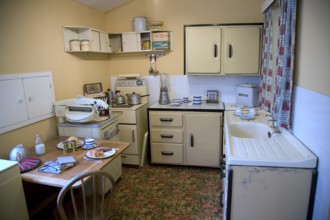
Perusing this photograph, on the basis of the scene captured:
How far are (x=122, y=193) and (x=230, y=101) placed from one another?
2.01m

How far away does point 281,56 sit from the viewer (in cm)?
191

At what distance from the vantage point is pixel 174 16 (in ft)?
11.4

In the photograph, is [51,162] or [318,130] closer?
[318,130]

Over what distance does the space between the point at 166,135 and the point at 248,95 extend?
1.22 metres

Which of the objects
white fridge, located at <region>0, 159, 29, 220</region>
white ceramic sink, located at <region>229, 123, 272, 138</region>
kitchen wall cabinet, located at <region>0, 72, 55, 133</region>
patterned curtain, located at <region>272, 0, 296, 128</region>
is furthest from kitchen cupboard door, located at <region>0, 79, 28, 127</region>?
patterned curtain, located at <region>272, 0, 296, 128</region>

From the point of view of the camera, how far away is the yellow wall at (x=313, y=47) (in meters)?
1.30

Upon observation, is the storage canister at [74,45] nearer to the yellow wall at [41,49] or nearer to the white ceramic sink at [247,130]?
the yellow wall at [41,49]

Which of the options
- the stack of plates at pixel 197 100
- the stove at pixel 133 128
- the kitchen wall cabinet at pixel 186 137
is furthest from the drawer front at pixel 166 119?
the stack of plates at pixel 197 100

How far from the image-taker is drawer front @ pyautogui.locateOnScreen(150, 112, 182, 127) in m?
3.17

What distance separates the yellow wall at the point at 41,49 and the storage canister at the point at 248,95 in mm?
2112

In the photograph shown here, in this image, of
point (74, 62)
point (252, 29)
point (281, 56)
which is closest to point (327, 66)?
point (281, 56)

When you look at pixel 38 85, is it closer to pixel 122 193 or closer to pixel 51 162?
pixel 51 162

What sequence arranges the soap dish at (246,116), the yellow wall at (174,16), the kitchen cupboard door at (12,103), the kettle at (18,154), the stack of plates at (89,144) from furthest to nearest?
the yellow wall at (174,16)
the soap dish at (246,116)
the stack of plates at (89,144)
the kitchen cupboard door at (12,103)
the kettle at (18,154)

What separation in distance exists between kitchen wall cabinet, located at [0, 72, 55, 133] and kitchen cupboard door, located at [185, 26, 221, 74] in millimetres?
1786
